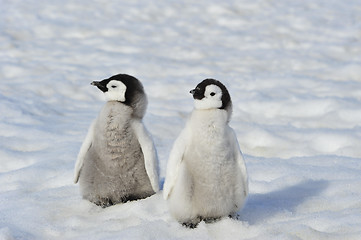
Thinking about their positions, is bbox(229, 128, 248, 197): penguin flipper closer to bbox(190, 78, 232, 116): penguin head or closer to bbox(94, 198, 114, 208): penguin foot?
bbox(190, 78, 232, 116): penguin head

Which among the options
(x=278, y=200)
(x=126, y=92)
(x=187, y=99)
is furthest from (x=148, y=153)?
(x=187, y=99)

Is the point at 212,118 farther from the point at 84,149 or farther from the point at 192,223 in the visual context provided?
the point at 84,149

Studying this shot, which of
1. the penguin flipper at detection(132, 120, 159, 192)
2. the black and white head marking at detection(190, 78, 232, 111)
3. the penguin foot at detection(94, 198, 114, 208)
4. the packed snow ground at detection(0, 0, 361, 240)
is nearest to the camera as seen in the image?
the black and white head marking at detection(190, 78, 232, 111)

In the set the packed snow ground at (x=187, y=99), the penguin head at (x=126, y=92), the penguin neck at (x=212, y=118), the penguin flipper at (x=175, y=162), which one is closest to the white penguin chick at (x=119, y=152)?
the penguin head at (x=126, y=92)

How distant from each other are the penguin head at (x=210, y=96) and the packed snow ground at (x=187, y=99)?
68cm

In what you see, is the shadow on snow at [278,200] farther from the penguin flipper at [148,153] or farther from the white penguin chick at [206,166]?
the penguin flipper at [148,153]

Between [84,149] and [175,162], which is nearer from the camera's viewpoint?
[175,162]

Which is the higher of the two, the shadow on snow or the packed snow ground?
the packed snow ground

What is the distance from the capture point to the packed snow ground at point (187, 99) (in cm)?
360

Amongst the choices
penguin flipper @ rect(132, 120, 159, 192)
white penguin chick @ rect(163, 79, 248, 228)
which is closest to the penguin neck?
white penguin chick @ rect(163, 79, 248, 228)

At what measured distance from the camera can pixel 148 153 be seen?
3.77 m

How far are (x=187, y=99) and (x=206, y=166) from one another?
4658 millimetres

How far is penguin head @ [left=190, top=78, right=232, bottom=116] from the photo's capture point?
10.8ft

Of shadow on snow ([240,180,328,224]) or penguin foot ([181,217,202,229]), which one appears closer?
penguin foot ([181,217,202,229])
